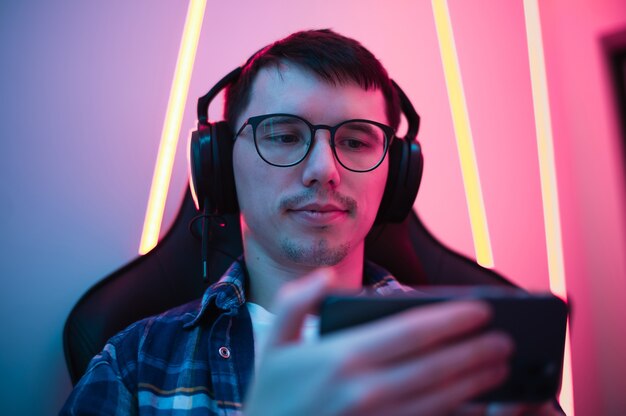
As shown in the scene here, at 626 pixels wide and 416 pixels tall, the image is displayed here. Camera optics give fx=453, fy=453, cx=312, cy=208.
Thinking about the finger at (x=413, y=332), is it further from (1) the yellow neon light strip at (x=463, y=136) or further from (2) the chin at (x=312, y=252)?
(1) the yellow neon light strip at (x=463, y=136)

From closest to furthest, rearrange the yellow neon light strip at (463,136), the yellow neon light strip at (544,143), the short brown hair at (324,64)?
the short brown hair at (324,64)
the yellow neon light strip at (463,136)
the yellow neon light strip at (544,143)

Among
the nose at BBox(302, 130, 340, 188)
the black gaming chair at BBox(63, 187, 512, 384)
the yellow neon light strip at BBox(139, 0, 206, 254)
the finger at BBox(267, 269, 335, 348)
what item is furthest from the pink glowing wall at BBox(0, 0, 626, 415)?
the finger at BBox(267, 269, 335, 348)

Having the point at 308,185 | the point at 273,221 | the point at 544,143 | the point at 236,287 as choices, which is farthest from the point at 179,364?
the point at 544,143

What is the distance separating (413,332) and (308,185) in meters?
0.59

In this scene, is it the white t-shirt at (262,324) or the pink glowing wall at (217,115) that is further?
the pink glowing wall at (217,115)

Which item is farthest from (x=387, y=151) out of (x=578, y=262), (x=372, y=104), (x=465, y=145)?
(x=578, y=262)

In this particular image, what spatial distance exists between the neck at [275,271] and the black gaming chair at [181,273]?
5.1 inches

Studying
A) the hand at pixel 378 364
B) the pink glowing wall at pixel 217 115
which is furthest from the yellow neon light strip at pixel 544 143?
the hand at pixel 378 364

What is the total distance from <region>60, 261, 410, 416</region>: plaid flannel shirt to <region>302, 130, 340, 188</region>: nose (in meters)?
0.32

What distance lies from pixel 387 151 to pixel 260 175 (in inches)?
12.4

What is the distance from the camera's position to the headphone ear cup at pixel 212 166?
1035mm

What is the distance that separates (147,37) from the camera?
1331mm

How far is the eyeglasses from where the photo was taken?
101 centimetres

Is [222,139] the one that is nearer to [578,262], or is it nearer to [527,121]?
[527,121]
